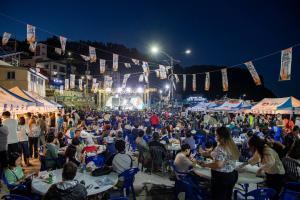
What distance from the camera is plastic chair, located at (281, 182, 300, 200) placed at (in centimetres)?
436

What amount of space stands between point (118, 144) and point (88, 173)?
0.90 meters

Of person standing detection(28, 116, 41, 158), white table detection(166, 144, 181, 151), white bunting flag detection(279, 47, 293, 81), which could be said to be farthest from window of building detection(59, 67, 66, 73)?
white bunting flag detection(279, 47, 293, 81)

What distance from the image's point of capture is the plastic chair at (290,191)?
4.36m

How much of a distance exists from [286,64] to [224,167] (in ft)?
32.9

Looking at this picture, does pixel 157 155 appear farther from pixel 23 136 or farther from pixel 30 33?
pixel 30 33

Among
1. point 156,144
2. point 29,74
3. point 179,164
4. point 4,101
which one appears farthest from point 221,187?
point 29,74

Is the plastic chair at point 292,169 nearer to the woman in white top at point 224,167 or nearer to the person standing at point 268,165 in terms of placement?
the person standing at point 268,165

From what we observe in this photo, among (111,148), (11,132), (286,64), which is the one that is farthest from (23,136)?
(286,64)

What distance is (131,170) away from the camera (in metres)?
5.52

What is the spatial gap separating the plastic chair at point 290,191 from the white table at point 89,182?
3133 mm

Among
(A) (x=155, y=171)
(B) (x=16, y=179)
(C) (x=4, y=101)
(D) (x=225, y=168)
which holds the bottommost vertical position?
(A) (x=155, y=171)

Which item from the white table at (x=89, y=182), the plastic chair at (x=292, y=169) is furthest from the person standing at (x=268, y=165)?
the white table at (x=89, y=182)

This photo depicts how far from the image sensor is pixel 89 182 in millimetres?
4730

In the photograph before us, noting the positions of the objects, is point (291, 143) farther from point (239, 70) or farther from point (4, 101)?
point (239, 70)
